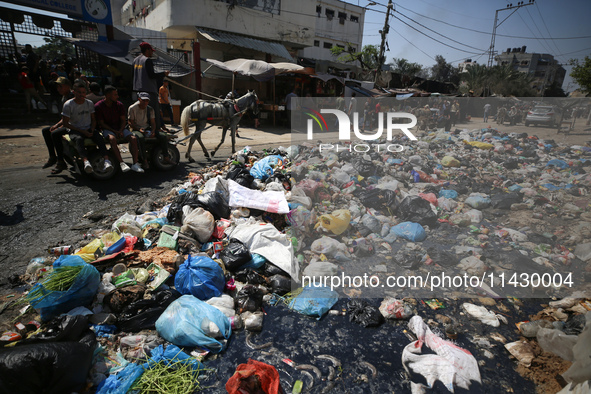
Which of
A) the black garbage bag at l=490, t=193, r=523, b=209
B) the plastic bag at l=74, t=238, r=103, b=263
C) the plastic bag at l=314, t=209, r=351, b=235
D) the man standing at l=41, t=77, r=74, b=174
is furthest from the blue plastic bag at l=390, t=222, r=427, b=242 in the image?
the man standing at l=41, t=77, r=74, b=174

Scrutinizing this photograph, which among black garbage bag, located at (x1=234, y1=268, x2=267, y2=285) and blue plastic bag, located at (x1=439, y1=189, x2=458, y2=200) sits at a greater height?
blue plastic bag, located at (x1=439, y1=189, x2=458, y2=200)

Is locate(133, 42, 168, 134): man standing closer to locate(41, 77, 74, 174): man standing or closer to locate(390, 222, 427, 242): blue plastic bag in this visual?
locate(41, 77, 74, 174): man standing

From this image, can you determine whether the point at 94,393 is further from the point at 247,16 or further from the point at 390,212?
the point at 247,16

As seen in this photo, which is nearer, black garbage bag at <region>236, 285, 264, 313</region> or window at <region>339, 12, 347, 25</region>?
black garbage bag at <region>236, 285, 264, 313</region>

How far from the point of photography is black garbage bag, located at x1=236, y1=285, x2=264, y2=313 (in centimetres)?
266

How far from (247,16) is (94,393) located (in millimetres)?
21265

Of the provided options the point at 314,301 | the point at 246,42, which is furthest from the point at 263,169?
→ the point at 246,42

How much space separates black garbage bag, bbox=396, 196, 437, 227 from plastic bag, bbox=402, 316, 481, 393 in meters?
2.06

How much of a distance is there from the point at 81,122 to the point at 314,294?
486cm

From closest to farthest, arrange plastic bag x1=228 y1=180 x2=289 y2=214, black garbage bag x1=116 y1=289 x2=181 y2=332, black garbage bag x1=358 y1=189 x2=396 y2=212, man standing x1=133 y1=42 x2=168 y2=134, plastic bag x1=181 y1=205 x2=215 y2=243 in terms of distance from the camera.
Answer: black garbage bag x1=116 y1=289 x2=181 y2=332
plastic bag x1=181 y1=205 x2=215 y2=243
plastic bag x1=228 y1=180 x2=289 y2=214
black garbage bag x1=358 y1=189 x2=396 y2=212
man standing x1=133 y1=42 x2=168 y2=134

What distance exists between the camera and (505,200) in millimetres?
4770

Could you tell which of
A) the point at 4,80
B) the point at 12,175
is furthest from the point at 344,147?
the point at 4,80

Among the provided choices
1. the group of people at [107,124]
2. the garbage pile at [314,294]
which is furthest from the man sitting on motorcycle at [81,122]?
the garbage pile at [314,294]

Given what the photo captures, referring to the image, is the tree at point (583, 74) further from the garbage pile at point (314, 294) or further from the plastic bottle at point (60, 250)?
the plastic bottle at point (60, 250)
